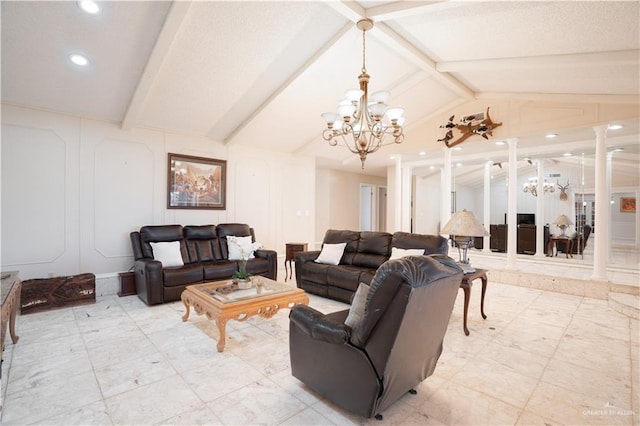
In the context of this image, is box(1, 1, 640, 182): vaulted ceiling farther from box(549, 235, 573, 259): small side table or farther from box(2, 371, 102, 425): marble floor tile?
box(2, 371, 102, 425): marble floor tile

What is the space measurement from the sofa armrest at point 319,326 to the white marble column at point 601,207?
4.88 meters

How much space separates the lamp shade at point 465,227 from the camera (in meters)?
3.11

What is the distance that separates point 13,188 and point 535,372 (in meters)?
5.97

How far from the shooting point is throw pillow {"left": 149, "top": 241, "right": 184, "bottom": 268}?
4.15m

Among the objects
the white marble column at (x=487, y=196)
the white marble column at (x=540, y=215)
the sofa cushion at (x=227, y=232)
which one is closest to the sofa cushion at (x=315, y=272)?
the sofa cushion at (x=227, y=232)

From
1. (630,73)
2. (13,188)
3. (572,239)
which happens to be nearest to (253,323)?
(13,188)

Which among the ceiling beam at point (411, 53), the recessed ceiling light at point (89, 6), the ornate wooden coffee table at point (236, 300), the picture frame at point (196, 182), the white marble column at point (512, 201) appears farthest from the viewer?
the white marble column at point (512, 201)

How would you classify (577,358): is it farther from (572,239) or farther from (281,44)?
(572,239)

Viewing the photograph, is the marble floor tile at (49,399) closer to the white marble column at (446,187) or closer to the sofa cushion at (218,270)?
the sofa cushion at (218,270)

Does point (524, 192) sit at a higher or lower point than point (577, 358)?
higher

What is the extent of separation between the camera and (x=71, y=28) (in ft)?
9.28

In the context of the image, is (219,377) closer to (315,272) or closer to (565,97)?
(315,272)

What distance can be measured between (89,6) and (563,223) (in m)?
8.07

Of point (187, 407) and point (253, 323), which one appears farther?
point (253, 323)
